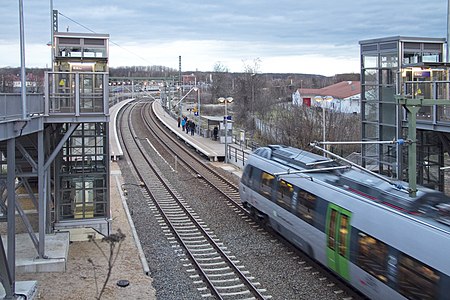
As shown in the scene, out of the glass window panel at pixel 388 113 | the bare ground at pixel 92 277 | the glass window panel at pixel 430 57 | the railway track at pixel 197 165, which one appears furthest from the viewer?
the railway track at pixel 197 165

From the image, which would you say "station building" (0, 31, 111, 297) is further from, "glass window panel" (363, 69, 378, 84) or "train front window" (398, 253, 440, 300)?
"glass window panel" (363, 69, 378, 84)

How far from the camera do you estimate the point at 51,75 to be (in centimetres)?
1388

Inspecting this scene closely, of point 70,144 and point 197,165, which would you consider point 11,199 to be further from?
point 197,165

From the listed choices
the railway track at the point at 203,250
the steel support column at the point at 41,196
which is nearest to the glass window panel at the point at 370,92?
the railway track at the point at 203,250

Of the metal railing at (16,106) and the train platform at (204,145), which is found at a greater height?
the metal railing at (16,106)

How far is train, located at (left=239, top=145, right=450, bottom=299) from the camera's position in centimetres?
829

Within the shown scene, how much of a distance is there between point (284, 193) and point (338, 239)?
3.51 metres

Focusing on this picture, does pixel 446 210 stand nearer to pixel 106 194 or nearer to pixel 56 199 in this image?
pixel 106 194

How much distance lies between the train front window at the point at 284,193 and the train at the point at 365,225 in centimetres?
3

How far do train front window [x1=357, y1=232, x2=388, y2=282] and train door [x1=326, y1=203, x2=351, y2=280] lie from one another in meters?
0.51

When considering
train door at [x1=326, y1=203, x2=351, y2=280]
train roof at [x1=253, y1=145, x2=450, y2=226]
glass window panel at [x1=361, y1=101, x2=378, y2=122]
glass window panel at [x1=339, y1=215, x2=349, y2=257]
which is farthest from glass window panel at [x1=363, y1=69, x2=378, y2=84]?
glass window panel at [x1=339, y1=215, x2=349, y2=257]

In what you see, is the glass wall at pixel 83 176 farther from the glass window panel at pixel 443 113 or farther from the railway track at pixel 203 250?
the glass window panel at pixel 443 113

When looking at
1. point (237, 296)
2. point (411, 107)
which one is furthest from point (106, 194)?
point (411, 107)

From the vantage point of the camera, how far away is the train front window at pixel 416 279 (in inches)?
313
